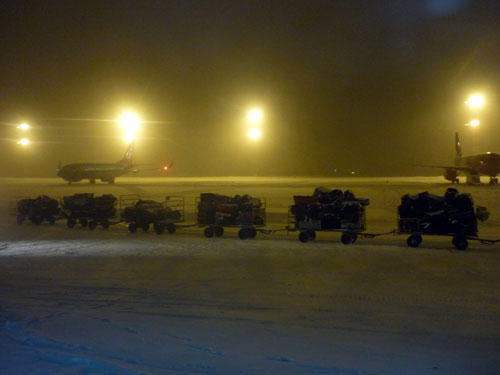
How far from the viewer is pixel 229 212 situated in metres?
Answer: 20.5

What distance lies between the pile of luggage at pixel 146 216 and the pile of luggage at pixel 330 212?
560 centimetres

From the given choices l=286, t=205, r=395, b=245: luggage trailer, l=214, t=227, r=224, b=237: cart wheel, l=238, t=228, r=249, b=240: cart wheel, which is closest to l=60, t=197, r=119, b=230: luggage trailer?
l=214, t=227, r=224, b=237: cart wheel

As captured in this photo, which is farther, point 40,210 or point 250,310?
point 40,210

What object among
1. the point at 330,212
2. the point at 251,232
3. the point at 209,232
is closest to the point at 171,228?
the point at 209,232

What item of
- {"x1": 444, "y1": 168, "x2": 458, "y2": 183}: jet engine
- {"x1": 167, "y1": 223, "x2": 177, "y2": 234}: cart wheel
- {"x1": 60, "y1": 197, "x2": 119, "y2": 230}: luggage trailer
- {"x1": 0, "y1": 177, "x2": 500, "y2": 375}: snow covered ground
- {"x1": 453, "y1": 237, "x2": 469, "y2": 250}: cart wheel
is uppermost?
{"x1": 444, "y1": 168, "x2": 458, "y2": 183}: jet engine

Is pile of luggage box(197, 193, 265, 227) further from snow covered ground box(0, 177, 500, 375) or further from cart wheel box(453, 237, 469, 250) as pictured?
cart wheel box(453, 237, 469, 250)

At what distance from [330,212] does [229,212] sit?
12.6ft

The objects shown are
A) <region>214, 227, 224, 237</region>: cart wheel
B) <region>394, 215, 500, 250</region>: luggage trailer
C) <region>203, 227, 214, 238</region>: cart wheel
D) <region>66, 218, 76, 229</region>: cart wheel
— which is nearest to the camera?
<region>394, 215, 500, 250</region>: luggage trailer

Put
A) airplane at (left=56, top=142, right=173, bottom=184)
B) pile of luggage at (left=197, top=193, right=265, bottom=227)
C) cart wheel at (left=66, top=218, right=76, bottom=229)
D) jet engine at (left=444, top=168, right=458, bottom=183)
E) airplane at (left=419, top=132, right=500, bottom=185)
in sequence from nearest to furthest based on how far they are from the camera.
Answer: pile of luggage at (left=197, top=193, right=265, bottom=227)
cart wheel at (left=66, top=218, right=76, bottom=229)
airplane at (left=419, top=132, right=500, bottom=185)
jet engine at (left=444, top=168, right=458, bottom=183)
airplane at (left=56, top=142, right=173, bottom=184)

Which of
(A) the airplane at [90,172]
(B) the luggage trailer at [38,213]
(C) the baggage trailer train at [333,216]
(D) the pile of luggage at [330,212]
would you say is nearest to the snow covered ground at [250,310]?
(C) the baggage trailer train at [333,216]

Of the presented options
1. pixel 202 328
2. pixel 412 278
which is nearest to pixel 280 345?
pixel 202 328

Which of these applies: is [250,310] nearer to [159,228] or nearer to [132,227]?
[159,228]

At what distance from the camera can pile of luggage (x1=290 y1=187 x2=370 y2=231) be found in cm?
1873

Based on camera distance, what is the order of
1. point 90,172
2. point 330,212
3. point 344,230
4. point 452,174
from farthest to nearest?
point 90,172 → point 452,174 → point 330,212 → point 344,230
